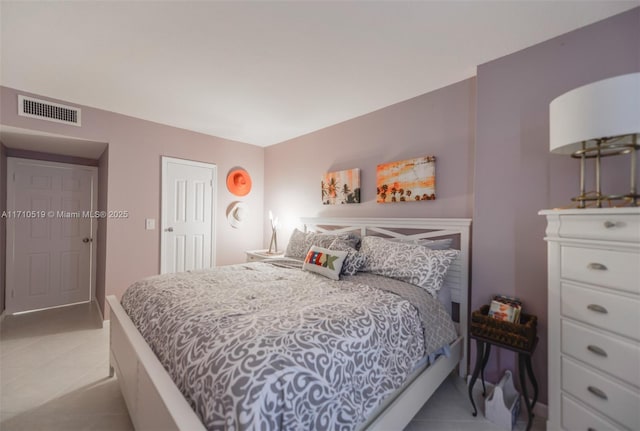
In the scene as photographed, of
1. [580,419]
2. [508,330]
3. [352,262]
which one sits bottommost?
[580,419]

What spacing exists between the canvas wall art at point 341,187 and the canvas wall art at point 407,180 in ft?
0.92

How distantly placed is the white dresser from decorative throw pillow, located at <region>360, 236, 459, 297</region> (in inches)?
24.0

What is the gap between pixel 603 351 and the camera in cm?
119

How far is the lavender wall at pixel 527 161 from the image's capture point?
156cm

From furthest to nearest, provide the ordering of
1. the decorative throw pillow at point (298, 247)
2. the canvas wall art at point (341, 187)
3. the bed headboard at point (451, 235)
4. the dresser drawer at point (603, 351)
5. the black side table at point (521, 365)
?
the canvas wall art at point (341, 187)
the decorative throw pillow at point (298, 247)
the bed headboard at point (451, 235)
the black side table at point (521, 365)
the dresser drawer at point (603, 351)

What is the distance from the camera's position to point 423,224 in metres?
2.36

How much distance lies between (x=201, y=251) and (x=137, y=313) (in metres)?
2.11

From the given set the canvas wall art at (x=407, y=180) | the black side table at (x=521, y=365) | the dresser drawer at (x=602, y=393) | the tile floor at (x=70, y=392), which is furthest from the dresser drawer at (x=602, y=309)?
the canvas wall art at (x=407, y=180)

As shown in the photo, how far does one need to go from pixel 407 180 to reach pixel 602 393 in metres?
1.83

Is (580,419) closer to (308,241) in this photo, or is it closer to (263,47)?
(308,241)

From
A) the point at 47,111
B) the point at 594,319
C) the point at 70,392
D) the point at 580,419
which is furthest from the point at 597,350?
the point at 47,111

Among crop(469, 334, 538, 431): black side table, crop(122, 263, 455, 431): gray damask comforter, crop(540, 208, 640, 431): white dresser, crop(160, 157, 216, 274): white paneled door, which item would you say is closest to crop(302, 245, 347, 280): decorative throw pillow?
crop(122, 263, 455, 431): gray damask comforter

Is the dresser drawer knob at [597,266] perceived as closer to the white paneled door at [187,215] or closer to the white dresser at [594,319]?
the white dresser at [594,319]

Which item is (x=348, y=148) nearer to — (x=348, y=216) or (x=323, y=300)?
(x=348, y=216)
